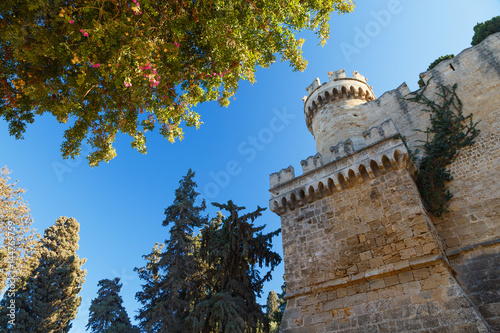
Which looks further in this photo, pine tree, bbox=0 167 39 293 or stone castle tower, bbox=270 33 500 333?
pine tree, bbox=0 167 39 293

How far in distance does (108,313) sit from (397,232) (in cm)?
1912

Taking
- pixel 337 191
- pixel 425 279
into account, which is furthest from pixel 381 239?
pixel 337 191

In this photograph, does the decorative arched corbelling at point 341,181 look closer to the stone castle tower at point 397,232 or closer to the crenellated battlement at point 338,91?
the stone castle tower at point 397,232

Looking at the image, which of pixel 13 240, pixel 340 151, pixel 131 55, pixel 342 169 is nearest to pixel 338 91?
pixel 340 151

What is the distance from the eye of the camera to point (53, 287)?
17.3 m

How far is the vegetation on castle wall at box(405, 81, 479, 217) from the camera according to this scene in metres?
8.77

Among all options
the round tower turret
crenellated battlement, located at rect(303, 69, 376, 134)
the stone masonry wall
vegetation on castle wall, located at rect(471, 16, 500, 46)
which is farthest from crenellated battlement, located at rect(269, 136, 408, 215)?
vegetation on castle wall, located at rect(471, 16, 500, 46)

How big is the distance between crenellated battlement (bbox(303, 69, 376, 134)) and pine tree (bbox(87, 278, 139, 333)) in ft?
57.7

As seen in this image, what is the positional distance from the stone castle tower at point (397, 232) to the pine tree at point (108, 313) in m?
15.1

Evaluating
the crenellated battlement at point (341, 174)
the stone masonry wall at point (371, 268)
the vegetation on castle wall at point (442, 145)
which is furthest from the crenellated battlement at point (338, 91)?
the stone masonry wall at point (371, 268)

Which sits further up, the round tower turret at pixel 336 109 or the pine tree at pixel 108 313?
the round tower turret at pixel 336 109

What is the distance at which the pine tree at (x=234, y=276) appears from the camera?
9703 mm

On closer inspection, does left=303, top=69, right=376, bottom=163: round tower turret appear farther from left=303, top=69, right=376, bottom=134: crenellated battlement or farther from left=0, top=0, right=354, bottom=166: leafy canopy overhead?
left=0, top=0, right=354, bottom=166: leafy canopy overhead

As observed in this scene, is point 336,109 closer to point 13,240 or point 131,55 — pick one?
point 131,55
